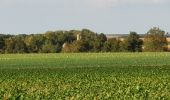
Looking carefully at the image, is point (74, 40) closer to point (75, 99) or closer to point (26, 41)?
point (26, 41)

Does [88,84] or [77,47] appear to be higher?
[88,84]

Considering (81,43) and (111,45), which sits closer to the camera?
(111,45)

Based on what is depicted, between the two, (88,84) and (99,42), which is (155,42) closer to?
(99,42)

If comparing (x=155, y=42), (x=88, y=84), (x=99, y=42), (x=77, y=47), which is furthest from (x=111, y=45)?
(x=88, y=84)

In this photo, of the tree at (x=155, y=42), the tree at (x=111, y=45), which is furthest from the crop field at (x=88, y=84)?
the tree at (x=155, y=42)

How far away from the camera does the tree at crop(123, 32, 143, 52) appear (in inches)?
5714

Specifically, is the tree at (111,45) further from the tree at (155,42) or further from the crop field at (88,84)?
the crop field at (88,84)

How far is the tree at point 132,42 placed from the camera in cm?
14512

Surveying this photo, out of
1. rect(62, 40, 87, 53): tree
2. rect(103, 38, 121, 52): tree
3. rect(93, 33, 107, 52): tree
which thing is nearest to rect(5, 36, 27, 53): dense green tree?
rect(62, 40, 87, 53): tree

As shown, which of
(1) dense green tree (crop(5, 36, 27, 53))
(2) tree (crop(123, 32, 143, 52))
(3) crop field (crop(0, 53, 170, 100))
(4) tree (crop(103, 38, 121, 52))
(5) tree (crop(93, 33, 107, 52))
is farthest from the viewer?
(1) dense green tree (crop(5, 36, 27, 53))

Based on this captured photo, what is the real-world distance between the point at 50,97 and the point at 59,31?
140692mm

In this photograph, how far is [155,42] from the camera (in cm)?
15188

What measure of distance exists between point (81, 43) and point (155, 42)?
17612 mm

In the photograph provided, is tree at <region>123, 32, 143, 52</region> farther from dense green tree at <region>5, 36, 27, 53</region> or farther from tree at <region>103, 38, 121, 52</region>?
→ dense green tree at <region>5, 36, 27, 53</region>
